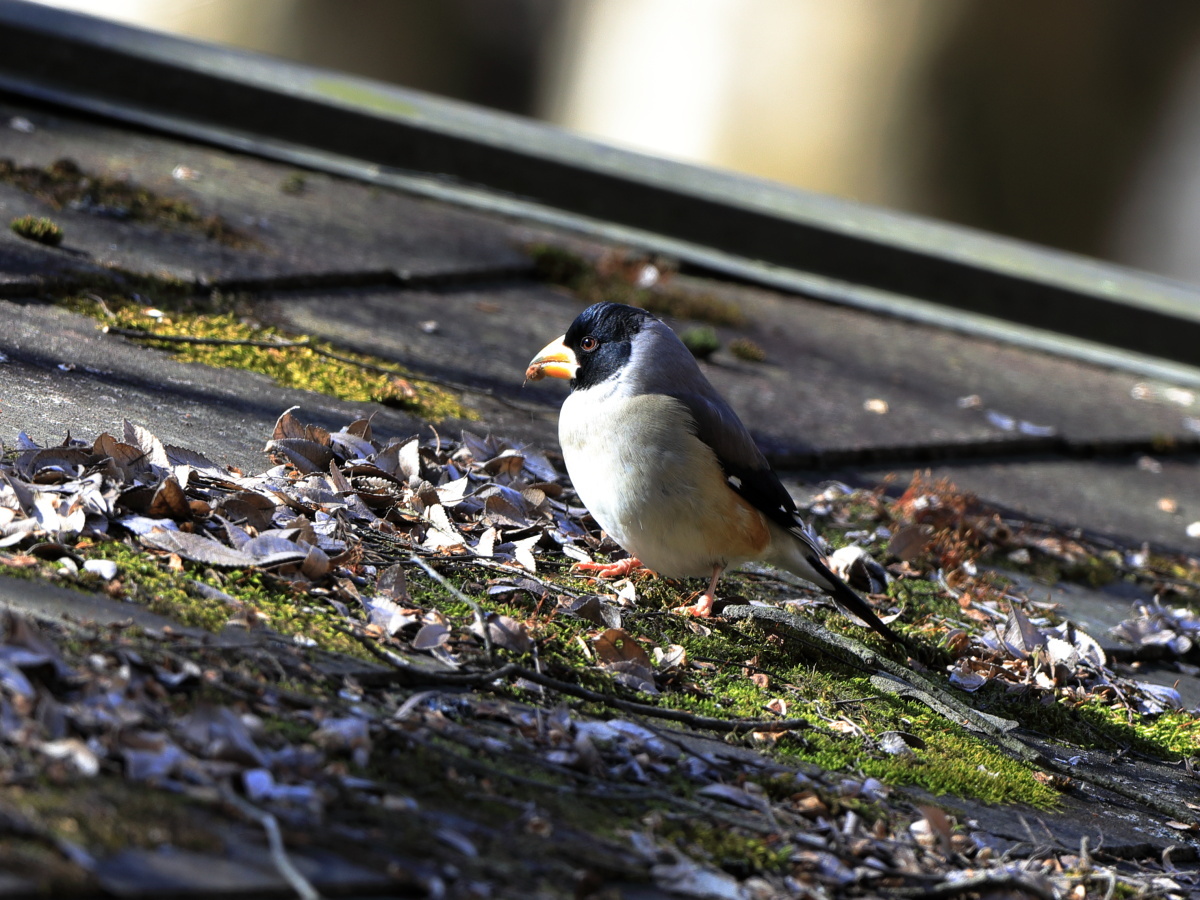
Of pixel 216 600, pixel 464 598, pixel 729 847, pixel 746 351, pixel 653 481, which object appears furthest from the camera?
pixel 746 351

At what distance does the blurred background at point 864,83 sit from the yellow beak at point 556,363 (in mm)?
8636

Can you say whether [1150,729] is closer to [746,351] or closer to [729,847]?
[729,847]

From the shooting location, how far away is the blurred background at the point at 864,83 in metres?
12.5

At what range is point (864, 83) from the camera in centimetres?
1282

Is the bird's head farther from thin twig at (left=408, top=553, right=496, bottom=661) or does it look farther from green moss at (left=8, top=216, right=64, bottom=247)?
green moss at (left=8, top=216, right=64, bottom=247)

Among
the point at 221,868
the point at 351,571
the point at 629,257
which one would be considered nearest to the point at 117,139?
the point at 629,257

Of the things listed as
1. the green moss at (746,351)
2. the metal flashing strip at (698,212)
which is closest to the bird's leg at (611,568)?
the green moss at (746,351)

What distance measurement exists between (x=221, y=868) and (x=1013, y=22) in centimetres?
1260

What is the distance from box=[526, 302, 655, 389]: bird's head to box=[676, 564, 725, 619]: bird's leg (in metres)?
0.69

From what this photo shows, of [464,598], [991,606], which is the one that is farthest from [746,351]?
[464,598]

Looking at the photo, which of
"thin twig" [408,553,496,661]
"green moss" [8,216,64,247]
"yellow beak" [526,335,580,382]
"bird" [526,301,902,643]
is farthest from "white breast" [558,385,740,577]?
"green moss" [8,216,64,247]

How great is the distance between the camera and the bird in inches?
141

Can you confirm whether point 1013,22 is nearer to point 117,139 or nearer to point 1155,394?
point 1155,394

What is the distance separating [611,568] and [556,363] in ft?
2.36
